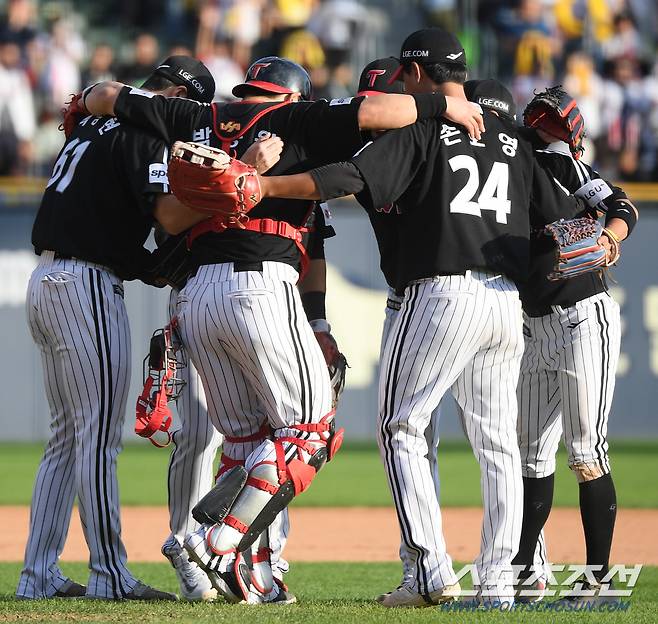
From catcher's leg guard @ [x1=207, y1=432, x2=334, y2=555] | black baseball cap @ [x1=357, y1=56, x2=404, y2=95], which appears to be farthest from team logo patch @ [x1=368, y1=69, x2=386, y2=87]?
catcher's leg guard @ [x1=207, y1=432, x2=334, y2=555]

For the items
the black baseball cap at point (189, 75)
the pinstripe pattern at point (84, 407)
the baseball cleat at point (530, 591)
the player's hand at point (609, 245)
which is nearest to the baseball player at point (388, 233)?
the baseball cleat at point (530, 591)

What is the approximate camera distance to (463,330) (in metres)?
4.36

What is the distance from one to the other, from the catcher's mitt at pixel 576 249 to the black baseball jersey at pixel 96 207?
5.38 ft

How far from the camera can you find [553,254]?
4926 millimetres

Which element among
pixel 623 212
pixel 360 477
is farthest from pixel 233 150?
pixel 360 477

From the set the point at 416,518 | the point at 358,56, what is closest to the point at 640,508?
the point at 416,518

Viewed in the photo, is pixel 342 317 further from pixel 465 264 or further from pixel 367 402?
pixel 465 264

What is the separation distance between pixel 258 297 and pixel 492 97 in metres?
1.36

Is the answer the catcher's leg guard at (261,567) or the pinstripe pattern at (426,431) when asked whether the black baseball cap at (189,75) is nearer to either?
the pinstripe pattern at (426,431)

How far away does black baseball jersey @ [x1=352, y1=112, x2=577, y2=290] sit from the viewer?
437 cm

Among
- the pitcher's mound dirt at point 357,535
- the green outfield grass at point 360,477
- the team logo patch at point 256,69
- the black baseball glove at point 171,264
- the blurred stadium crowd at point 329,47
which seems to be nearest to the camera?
the team logo patch at point 256,69

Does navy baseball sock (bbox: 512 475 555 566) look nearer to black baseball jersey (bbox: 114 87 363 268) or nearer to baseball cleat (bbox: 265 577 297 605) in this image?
baseball cleat (bbox: 265 577 297 605)

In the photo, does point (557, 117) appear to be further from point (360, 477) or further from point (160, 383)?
point (360, 477)

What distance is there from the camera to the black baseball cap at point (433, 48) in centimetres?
459
